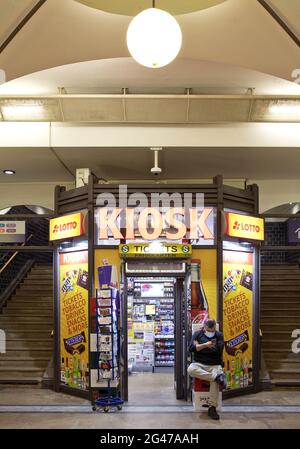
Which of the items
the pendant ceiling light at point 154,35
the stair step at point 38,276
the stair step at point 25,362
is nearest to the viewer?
the pendant ceiling light at point 154,35

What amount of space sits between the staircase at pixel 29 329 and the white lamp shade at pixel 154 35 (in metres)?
6.89

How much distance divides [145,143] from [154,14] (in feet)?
15.9

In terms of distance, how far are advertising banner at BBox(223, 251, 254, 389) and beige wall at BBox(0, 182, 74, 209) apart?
13.7 ft

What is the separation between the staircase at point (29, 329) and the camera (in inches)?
344

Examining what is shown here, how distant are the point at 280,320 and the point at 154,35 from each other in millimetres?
8179

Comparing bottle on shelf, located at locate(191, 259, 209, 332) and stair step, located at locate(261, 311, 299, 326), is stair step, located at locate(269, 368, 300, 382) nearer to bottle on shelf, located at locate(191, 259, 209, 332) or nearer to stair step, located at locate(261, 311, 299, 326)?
stair step, located at locate(261, 311, 299, 326)

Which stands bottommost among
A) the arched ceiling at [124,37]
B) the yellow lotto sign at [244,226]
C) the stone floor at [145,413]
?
the stone floor at [145,413]

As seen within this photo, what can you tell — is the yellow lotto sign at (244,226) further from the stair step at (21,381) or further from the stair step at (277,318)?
the stair step at (21,381)

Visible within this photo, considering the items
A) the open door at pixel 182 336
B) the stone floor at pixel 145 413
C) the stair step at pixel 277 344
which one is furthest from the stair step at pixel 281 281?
the open door at pixel 182 336

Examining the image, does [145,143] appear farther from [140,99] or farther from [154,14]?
[154,14]

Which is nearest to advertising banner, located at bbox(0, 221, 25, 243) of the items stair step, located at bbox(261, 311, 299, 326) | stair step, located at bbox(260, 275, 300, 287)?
stair step, located at bbox(261, 311, 299, 326)

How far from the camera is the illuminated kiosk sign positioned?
7.44m

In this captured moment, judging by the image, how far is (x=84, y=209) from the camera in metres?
7.84

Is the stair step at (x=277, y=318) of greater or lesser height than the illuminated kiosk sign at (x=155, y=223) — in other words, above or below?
below
